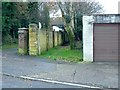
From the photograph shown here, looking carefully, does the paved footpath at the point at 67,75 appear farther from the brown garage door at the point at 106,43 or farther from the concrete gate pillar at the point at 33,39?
the concrete gate pillar at the point at 33,39

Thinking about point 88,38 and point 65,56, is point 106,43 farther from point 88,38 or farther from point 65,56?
point 65,56

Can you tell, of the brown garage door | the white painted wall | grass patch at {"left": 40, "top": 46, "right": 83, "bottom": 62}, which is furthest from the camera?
grass patch at {"left": 40, "top": 46, "right": 83, "bottom": 62}

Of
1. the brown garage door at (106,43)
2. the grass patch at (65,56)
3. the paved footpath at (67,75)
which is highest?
the brown garage door at (106,43)

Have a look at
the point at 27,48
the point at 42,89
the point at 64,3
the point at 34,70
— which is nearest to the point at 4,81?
the point at 42,89

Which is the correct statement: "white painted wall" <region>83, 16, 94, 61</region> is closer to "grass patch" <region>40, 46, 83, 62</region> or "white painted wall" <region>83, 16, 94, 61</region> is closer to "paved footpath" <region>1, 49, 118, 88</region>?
"grass patch" <region>40, 46, 83, 62</region>

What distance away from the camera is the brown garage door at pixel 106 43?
16875 millimetres

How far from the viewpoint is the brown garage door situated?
16.9m

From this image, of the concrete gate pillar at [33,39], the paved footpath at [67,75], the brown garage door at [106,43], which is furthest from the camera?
the concrete gate pillar at [33,39]

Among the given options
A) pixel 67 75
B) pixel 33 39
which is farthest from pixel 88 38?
pixel 67 75

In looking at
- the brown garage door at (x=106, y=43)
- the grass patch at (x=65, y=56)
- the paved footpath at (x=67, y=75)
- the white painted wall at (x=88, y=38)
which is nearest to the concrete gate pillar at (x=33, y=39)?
the grass patch at (x=65, y=56)

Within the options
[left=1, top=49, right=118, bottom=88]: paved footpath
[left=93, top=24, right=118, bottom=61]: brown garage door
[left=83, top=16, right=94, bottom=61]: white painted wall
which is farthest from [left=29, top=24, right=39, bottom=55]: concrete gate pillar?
[left=1, top=49, right=118, bottom=88]: paved footpath

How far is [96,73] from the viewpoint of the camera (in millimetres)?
12008

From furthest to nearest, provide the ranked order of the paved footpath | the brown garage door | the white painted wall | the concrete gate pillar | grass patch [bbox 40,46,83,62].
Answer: the concrete gate pillar, grass patch [bbox 40,46,83,62], the white painted wall, the brown garage door, the paved footpath

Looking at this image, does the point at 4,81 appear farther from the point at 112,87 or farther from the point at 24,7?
the point at 24,7
